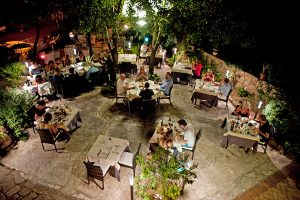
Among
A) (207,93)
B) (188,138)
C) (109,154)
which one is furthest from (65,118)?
(207,93)

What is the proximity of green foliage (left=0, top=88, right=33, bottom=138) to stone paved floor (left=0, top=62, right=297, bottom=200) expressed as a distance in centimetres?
62

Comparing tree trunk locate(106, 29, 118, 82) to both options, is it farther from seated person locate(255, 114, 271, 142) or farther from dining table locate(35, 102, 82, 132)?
seated person locate(255, 114, 271, 142)

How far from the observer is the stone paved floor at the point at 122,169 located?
643cm

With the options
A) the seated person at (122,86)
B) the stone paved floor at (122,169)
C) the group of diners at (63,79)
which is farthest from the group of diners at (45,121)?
the seated person at (122,86)

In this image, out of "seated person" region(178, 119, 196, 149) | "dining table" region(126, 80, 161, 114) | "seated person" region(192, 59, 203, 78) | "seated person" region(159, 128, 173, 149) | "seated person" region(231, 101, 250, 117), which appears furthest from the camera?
"seated person" region(192, 59, 203, 78)

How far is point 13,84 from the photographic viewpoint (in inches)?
390

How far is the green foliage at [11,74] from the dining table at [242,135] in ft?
28.7

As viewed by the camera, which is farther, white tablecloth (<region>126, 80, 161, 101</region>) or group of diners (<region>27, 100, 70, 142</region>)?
white tablecloth (<region>126, 80, 161, 101</region>)

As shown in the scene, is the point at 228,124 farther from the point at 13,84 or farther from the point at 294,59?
the point at 13,84

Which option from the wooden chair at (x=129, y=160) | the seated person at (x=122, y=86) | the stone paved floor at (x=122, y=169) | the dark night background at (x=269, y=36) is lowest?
the stone paved floor at (x=122, y=169)

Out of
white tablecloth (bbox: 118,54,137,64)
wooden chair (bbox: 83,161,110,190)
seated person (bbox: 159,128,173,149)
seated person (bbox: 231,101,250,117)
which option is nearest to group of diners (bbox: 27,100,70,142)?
wooden chair (bbox: 83,161,110,190)

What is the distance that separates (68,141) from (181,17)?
658 cm

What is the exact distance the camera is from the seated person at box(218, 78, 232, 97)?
970 cm

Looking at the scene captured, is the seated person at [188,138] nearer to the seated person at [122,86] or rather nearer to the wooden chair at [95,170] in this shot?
the wooden chair at [95,170]
